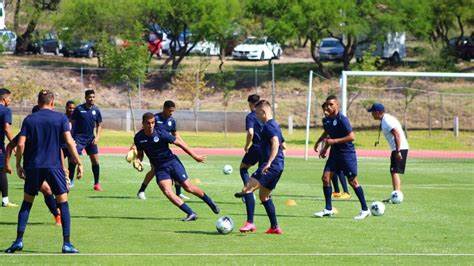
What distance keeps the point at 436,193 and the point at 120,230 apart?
382 inches

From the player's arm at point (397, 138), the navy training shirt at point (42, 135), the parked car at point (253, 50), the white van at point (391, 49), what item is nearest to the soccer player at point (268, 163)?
the navy training shirt at point (42, 135)

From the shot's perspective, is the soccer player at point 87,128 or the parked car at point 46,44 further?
the parked car at point 46,44

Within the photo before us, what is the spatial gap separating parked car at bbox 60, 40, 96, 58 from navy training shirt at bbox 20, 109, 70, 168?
173 feet

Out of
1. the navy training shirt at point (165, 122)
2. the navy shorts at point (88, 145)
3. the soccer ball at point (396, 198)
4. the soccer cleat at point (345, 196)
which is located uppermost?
the navy training shirt at point (165, 122)

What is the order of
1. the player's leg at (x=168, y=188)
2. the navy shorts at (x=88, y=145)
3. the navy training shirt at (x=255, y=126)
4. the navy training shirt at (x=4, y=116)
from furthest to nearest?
the navy shorts at (x=88, y=145) < the navy training shirt at (x=255, y=126) < the navy training shirt at (x=4, y=116) < the player's leg at (x=168, y=188)

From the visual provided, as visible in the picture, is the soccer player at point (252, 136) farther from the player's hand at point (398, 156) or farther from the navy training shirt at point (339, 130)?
the player's hand at point (398, 156)

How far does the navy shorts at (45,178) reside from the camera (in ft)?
45.1

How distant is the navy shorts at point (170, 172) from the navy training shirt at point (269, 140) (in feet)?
5.89

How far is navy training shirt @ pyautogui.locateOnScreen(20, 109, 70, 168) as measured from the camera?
1367cm

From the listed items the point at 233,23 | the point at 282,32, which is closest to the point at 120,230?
the point at 282,32

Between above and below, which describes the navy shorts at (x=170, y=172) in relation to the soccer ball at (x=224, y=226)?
above

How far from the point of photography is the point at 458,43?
66.4 m

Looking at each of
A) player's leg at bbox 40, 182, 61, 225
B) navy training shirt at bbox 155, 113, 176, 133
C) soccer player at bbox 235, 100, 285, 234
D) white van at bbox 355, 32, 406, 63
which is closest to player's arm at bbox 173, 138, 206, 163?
soccer player at bbox 235, 100, 285, 234

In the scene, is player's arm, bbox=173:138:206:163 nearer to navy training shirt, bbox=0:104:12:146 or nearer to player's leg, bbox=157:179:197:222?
player's leg, bbox=157:179:197:222
